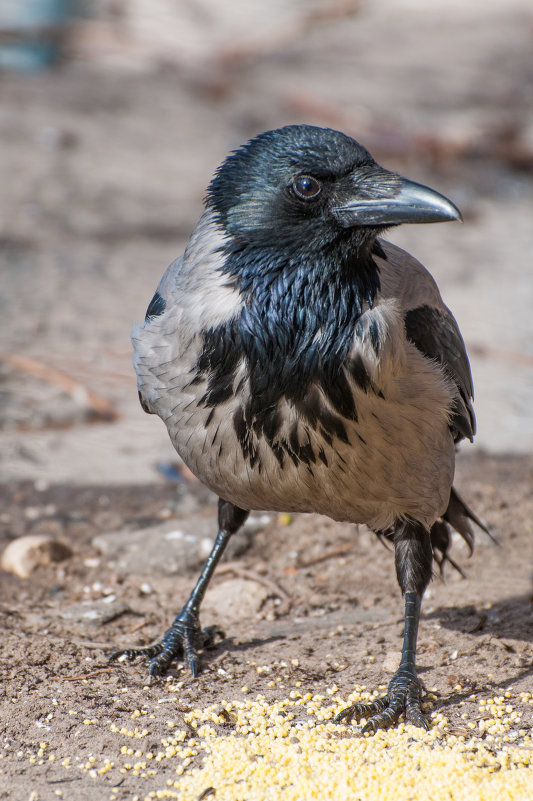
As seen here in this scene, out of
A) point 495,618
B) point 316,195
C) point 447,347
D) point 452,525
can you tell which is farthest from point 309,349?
point 495,618

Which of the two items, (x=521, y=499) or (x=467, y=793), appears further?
(x=521, y=499)

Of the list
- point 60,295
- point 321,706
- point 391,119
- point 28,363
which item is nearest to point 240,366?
point 321,706

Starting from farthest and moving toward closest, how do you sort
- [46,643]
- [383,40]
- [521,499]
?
[383,40] < [521,499] < [46,643]

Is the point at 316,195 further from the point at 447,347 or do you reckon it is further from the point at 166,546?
the point at 166,546

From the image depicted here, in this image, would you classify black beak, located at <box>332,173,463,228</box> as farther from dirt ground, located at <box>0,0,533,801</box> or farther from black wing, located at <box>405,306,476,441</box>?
dirt ground, located at <box>0,0,533,801</box>

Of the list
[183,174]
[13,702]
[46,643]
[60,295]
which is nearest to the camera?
[13,702]

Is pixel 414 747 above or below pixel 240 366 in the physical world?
below

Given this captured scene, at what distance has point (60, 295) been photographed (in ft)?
27.1

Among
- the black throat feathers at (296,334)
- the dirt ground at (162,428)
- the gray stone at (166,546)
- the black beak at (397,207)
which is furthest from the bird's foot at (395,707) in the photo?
the black beak at (397,207)

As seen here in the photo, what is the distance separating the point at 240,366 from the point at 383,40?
14549 millimetres

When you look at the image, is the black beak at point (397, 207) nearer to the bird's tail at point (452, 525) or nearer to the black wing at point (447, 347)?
the black wing at point (447, 347)

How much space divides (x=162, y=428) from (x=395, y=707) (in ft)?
10.8

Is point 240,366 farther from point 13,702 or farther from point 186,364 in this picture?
point 13,702

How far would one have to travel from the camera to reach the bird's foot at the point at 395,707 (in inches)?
141
